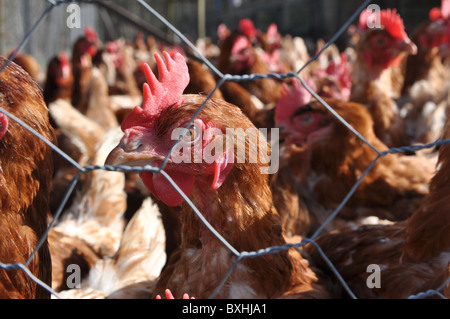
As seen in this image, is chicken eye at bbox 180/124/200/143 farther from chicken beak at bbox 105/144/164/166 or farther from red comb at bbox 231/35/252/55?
red comb at bbox 231/35/252/55

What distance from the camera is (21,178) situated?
3.95 ft

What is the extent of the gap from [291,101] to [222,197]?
4.03ft

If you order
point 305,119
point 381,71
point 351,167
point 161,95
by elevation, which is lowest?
point 161,95

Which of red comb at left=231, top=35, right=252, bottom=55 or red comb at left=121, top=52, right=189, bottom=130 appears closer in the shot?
red comb at left=121, top=52, right=189, bottom=130

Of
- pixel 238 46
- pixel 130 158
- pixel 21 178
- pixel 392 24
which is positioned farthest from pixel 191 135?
pixel 238 46

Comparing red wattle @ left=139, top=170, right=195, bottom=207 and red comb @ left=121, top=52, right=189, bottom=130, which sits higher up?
red comb @ left=121, top=52, right=189, bottom=130

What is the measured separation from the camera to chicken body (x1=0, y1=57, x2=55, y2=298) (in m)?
1.17

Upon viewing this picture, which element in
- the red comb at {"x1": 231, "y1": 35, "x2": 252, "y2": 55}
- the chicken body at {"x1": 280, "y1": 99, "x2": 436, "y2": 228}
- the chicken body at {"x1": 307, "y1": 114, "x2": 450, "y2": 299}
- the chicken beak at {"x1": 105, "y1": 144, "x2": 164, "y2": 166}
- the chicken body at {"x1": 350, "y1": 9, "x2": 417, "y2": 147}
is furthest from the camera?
the red comb at {"x1": 231, "y1": 35, "x2": 252, "y2": 55}

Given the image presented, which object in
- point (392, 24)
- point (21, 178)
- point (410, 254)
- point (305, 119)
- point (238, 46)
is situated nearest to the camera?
point (21, 178)

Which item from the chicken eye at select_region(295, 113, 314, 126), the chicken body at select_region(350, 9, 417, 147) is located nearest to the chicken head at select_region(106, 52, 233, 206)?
the chicken eye at select_region(295, 113, 314, 126)

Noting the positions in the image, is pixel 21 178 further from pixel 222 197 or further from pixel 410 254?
pixel 410 254

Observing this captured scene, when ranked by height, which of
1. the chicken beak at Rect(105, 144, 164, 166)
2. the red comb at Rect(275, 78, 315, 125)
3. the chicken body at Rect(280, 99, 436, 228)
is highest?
the red comb at Rect(275, 78, 315, 125)

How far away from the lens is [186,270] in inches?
52.7

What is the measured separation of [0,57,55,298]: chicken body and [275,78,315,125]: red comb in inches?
52.7
